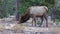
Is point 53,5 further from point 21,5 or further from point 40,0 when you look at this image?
point 21,5

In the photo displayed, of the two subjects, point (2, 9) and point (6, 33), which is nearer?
point (6, 33)

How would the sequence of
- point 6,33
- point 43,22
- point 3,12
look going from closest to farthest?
point 6,33, point 43,22, point 3,12

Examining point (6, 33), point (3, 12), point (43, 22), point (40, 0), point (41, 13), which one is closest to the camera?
point (6, 33)

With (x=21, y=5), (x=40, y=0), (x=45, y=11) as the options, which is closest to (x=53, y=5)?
(x=40, y=0)

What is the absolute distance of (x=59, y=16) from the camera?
55.3 feet

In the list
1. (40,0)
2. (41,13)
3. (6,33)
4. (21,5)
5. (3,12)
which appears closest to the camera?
(6,33)

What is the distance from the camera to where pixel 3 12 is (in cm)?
2395

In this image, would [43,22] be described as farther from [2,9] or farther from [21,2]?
[2,9]

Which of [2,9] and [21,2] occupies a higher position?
[21,2]

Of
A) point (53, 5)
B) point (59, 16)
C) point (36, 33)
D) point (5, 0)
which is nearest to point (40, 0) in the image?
point (53, 5)

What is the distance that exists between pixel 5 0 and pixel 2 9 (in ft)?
3.71

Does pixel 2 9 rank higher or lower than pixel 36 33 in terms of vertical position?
lower

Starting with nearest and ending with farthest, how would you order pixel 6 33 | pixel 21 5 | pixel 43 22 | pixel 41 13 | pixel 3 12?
1. pixel 6 33
2. pixel 41 13
3. pixel 43 22
4. pixel 21 5
5. pixel 3 12

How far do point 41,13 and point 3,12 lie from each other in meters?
12.3
